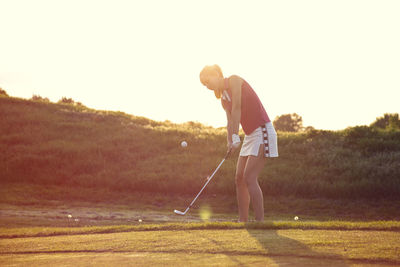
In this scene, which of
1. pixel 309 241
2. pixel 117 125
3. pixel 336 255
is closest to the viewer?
pixel 336 255

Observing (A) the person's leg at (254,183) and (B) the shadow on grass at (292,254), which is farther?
(A) the person's leg at (254,183)

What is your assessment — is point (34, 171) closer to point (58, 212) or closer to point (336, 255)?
point (58, 212)

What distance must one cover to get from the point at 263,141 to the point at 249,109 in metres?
0.54

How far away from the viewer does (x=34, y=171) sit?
21.0 metres

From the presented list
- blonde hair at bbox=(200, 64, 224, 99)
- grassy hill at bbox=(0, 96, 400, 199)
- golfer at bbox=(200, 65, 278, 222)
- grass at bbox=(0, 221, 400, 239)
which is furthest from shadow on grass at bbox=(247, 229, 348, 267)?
grassy hill at bbox=(0, 96, 400, 199)

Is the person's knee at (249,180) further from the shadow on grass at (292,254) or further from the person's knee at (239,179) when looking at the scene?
the shadow on grass at (292,254)

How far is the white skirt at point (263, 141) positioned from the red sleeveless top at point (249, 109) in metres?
0.08

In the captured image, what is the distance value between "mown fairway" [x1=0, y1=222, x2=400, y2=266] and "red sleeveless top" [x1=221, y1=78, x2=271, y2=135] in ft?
5.02

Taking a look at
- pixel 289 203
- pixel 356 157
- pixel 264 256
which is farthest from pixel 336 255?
pixel 356 157

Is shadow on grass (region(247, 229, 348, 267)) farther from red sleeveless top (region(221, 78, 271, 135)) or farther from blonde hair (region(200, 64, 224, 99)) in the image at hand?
blonde hair (region(200, 64, 224, 99))

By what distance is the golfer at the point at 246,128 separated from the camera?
6.93 metres

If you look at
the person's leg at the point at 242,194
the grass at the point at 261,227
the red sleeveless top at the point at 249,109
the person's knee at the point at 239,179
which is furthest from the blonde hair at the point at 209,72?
the grass at the point at 261,227

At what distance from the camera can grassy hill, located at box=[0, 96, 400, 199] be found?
18859mm

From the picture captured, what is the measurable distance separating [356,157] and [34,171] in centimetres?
1423
